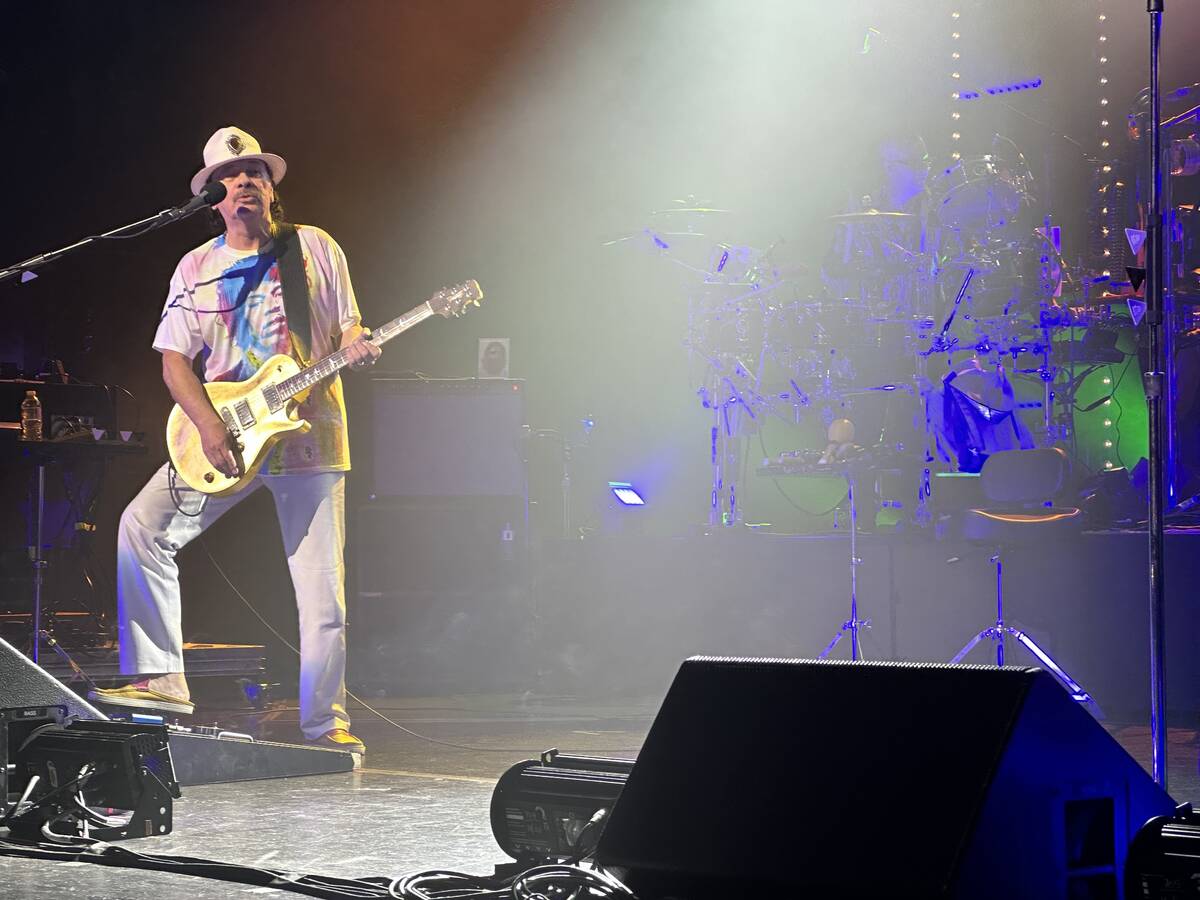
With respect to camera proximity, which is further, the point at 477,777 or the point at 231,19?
the point at 231,19

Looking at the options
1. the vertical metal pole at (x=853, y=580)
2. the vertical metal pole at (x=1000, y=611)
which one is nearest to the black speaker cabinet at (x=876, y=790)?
the vertical metal pole at (x=1000, y=611)

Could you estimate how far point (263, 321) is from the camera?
231 inches

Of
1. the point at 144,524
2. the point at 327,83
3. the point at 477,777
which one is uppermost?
the point at 327,83

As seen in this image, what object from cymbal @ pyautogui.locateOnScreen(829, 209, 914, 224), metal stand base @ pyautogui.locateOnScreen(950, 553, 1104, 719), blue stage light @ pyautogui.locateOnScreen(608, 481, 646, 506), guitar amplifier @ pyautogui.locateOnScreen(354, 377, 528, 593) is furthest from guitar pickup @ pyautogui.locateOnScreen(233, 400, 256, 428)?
cymbal @ pyautogui.locateOnScreen(829, 209, 914, 224)

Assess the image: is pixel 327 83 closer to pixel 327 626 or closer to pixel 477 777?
pixel 327 626

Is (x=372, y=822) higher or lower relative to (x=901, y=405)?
lower

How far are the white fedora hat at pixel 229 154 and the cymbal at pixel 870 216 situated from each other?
12.6ft

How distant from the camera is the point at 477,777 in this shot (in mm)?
4973

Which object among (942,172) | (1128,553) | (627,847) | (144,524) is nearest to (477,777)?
(144,524)

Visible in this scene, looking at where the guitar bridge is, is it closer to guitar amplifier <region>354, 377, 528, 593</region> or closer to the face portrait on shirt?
the face portrait on shirt

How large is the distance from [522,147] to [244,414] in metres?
3.48

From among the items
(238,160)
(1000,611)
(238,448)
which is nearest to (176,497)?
(238,448)

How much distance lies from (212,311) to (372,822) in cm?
250

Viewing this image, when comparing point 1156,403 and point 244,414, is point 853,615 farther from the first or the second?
point 1156,403
